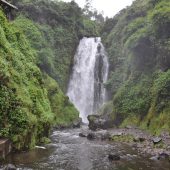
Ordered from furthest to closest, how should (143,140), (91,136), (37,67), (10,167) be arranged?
1. (37,67)
2. (91,136)
3. (143,140)
4. (10,167)

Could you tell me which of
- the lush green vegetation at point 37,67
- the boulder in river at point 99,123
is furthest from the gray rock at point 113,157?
the boulder in river at point 99,123

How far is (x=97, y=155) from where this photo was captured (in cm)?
2317

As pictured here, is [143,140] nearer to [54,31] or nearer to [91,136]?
[91,136]

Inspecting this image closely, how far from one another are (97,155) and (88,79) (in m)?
33.6

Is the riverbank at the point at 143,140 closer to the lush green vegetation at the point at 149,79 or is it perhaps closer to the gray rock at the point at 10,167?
the lush green vegetation at the point at 149,79

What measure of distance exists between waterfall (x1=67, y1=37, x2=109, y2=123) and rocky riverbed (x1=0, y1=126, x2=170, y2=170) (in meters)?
23.3

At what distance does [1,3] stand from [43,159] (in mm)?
18855

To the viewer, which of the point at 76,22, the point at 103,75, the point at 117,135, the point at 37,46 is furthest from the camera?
the point at 76,22

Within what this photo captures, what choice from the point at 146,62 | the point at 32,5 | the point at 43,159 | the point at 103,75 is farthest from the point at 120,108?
the point at 32,5

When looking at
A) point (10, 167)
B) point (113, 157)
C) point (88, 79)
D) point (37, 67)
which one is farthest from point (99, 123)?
point (10, 167)

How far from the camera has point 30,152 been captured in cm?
2223

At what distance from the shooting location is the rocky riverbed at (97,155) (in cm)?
1942

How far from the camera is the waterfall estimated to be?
54875 mm

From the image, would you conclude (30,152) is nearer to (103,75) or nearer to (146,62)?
(146,62)
